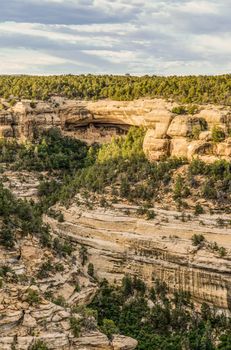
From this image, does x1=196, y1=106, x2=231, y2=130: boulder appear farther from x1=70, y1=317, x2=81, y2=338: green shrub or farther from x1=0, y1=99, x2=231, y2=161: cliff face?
x1=70, y1=317, x2=81, y2=338: green shrub

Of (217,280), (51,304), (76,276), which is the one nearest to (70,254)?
(76,276)

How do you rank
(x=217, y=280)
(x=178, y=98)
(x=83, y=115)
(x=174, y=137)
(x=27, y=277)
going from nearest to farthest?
(x=27, y=277) → (x=217, y=280) → (x=174, y=137) → (x=178, y=98) → (x=83, y=115)

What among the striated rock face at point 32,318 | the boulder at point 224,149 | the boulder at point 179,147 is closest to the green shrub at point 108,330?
the striated rock face at point 32,318

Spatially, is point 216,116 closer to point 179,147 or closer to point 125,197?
point 179,147

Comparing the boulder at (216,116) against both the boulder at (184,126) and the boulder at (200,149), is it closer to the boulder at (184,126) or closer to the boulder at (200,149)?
the boulder at (184,126)

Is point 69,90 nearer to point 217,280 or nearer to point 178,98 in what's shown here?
point 178,98
